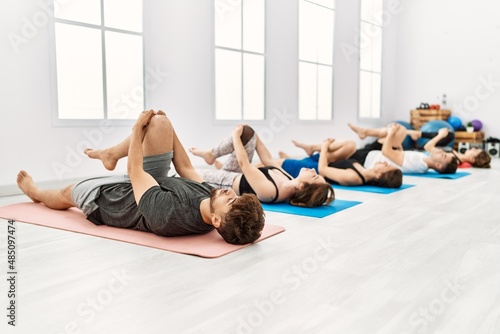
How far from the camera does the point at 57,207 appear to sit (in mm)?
2885

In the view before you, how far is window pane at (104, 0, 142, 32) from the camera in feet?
13.6

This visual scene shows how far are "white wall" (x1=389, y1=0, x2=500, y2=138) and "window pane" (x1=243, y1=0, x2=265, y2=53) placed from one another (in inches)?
162

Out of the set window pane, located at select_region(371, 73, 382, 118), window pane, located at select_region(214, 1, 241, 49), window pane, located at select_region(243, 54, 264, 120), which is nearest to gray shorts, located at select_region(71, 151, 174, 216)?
window pane, located at select_region(214, 1, 241, 49)

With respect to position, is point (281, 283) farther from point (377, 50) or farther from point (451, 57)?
point (451, 57)

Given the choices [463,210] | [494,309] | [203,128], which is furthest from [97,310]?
[203,128]

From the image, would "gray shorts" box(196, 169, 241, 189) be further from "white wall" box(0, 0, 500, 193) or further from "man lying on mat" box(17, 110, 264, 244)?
"white wall" box(0, 0, 500, 193)

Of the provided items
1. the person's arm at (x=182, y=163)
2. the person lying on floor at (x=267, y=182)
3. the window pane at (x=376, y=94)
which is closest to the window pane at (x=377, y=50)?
the window pane at (x=376, y=94)

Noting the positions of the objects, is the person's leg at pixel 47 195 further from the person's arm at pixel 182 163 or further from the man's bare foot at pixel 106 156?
the person's arm at pixel 182 163

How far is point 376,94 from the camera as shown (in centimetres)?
848

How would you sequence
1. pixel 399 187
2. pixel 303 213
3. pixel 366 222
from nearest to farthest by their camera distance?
1. pixel 366 222
2. pixel 303 213
3. pixel 399 187

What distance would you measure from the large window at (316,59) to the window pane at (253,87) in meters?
0.87

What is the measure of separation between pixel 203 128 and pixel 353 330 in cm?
387

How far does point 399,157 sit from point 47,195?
10.9 feet

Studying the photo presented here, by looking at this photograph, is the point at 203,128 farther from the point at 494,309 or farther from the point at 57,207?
the point at 494,309
